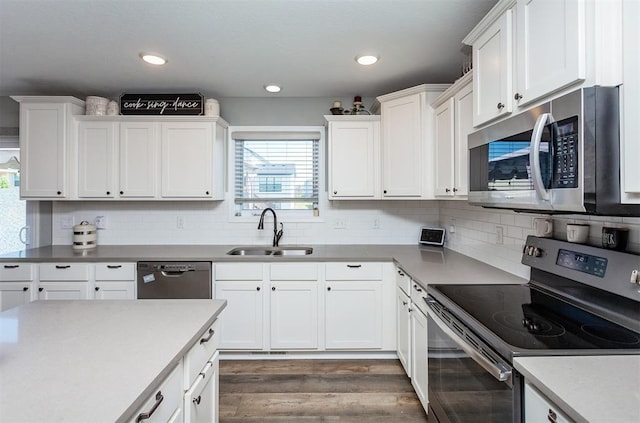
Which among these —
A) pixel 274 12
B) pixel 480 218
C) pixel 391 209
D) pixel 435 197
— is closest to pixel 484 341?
pixel 480 218

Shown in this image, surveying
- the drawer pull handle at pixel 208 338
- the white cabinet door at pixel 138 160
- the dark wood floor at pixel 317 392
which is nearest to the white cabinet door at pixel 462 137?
the dark wood floor at pixel 317 392

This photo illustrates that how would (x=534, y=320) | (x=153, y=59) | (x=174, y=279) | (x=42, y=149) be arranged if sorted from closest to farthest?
1. (x=534, y=320)
2. (x=153, y=59)
3. (x=174, y=279)
4. (x=42, y=149)

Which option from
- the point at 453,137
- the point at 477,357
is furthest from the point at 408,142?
the point at 477,357

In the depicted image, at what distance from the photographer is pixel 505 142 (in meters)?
1.49

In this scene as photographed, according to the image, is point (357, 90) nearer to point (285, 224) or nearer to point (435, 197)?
point (435, 197)

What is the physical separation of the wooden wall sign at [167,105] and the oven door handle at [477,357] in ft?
8.79

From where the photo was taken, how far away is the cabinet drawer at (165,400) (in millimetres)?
904

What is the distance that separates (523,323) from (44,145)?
3.83 metres

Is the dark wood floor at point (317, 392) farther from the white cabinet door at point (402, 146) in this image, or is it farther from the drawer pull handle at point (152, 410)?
the white cabinet door at point (402, 146)

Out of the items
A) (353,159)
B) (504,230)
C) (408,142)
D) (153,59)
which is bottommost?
(504,230)

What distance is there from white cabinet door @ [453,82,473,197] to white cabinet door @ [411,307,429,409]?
862 millimetres

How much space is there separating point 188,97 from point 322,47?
147 cm

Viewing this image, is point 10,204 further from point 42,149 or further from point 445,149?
point 445,149

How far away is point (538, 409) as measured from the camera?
0.93 m
